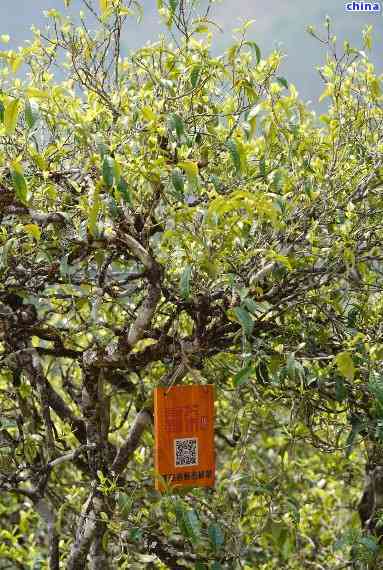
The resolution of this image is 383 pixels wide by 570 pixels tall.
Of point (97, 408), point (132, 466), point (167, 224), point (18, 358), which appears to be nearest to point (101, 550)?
point (97, 408)

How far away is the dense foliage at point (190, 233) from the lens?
65.7 inches

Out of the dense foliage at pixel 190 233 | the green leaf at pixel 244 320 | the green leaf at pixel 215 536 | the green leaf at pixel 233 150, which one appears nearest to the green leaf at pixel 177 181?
the dense foliage at pixel 190 233

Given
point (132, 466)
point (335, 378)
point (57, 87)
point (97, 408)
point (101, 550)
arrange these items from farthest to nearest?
point (132, 466)
point (101, 550)
point (97, 408)
point (335, 378)
point (57, 87)

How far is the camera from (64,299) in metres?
2.13

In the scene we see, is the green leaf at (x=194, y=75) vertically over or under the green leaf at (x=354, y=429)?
over

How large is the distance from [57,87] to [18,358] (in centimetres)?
80

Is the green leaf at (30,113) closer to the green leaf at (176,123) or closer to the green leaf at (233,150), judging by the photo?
the green leaf at (176,123)

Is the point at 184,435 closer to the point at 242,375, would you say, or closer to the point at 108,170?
the point at 242,375

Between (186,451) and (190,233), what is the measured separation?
0.52 meters

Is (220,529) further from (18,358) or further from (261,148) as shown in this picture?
(261,148)

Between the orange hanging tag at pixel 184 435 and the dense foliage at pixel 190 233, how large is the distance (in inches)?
2.0

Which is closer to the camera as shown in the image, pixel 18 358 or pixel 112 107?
pixel 112 107

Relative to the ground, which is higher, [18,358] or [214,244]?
[214,244]

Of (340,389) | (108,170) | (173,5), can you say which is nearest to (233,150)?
(108,170)
